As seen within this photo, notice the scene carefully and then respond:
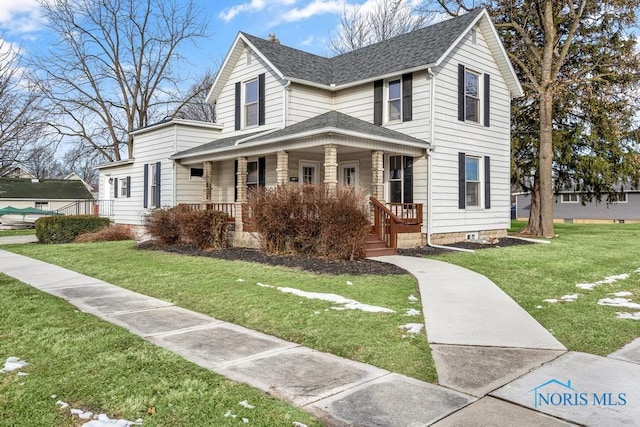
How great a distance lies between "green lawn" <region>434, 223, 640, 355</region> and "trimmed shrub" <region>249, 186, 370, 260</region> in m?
2.63

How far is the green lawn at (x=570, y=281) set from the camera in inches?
201

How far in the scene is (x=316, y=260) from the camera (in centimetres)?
1029

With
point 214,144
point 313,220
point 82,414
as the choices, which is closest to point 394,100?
point 313,220

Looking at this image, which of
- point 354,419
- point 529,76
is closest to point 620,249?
point 529,76

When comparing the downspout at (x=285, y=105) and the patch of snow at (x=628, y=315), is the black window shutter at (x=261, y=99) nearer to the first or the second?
the downspout at (x=285, y=105)

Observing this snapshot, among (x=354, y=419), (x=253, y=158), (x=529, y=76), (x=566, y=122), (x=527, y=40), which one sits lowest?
(x=354, y=419)

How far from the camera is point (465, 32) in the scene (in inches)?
576

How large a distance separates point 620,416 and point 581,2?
20.1 meters

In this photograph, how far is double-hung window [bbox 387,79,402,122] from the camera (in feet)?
48.6

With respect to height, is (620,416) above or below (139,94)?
below

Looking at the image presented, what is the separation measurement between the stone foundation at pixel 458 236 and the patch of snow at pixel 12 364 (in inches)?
460

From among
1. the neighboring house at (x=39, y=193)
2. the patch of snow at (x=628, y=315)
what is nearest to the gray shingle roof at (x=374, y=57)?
the patch of snow at (x=628, y=315)

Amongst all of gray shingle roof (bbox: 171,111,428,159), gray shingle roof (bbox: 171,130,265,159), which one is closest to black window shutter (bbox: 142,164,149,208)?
gray shingle roof (bbox: 171,130,265,159)

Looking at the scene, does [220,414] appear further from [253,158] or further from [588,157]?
[588,157]
